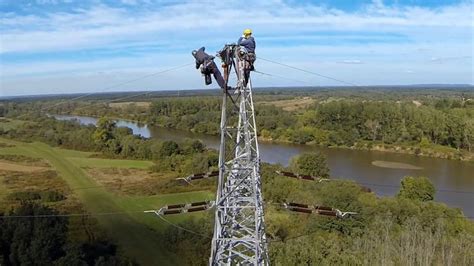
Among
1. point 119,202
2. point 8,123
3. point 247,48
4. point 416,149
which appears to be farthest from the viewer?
point 416,149

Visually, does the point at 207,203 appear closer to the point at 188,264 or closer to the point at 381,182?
the point at 188,264

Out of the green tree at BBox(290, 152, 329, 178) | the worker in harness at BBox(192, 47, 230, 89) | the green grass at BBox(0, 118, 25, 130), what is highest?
the worker in harness at BBox(192, 47, 230, 89)

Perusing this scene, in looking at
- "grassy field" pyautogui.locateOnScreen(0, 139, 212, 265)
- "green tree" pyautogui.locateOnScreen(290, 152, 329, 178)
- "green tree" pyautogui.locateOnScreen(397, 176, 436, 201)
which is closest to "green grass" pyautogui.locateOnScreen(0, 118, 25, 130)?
"grassy field" pyautogui.locateOnScreen(0, 139, 212, 265)

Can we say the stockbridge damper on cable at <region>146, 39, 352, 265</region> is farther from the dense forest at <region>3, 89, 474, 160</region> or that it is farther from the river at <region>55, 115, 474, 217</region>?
the dense forest at <region>3, 89, 474, 160</region>

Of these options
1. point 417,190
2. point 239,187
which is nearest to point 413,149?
point 417,190

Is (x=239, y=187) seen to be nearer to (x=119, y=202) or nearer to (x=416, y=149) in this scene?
(x=119, y=202)

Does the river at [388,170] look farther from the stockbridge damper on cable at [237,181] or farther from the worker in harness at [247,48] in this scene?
the worker in harness at [247,48]

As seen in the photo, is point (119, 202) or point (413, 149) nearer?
point (119, 202)
